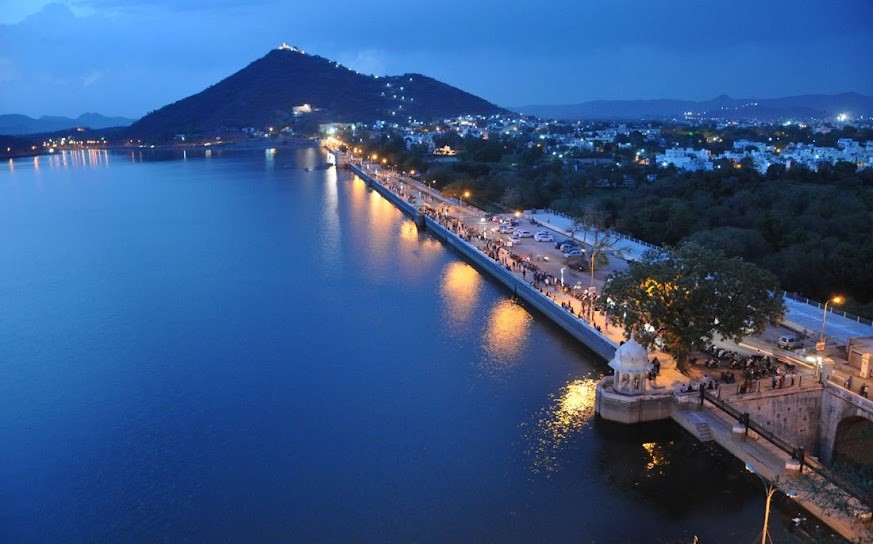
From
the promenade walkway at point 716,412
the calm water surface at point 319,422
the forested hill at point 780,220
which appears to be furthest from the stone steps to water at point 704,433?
the forested hill at point 780,220

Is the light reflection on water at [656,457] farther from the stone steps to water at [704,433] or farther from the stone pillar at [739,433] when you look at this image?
the stone pillar at [739,433]

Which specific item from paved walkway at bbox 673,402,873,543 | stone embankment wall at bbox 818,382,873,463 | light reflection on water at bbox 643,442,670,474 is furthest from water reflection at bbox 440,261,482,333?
stone embankment wall at bbox 818,382,873,463

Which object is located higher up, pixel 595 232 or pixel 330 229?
pixel 595 232

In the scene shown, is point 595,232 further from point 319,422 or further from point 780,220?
point 319,422

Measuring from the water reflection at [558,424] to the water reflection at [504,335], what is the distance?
11.4 ft

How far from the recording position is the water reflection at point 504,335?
97.7ft

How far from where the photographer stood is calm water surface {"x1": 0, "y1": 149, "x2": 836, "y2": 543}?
1902 centimetres

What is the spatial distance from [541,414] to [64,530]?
15633 mm

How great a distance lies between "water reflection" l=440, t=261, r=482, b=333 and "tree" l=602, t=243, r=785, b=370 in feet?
36.4

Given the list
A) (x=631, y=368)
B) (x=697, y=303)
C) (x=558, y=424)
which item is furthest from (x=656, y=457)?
(x=697, y=303)

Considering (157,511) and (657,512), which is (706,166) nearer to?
(657,512)

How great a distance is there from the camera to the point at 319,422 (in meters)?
24.6

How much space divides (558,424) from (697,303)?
6.66 metres

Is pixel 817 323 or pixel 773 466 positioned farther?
pixel 817 323
